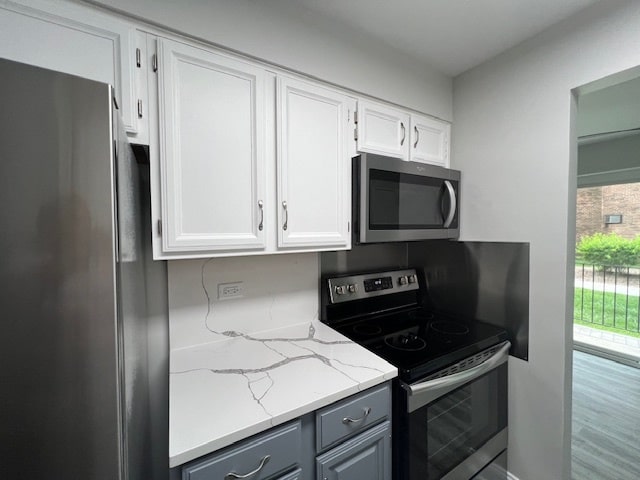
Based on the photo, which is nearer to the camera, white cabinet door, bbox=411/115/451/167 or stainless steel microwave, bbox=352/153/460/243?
stainless steel microwave, bbox=352/153/460/243

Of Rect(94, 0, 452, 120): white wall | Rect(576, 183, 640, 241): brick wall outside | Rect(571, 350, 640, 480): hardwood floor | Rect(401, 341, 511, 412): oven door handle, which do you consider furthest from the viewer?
Rect(576, 183, 640, 241): brick wall outside

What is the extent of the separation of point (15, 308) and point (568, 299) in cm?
195

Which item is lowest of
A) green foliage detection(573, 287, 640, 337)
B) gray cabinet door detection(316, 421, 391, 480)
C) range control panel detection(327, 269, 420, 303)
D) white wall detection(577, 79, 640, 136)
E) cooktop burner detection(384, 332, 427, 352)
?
green foliage detection(573, 287, 640, 337)

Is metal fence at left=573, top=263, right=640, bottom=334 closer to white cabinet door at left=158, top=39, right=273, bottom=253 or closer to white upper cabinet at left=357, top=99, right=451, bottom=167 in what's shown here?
white upper cabinet at left=357, top=99, right=451, bottom=167

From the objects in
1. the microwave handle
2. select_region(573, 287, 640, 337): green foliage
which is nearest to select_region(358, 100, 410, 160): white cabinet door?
the microwave handle

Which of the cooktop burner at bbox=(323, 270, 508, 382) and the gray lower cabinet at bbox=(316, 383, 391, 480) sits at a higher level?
the cooktop burner at bbox=(323, 270, 508, 382)

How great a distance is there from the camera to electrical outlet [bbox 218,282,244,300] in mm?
1396

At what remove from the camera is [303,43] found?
1241 mm

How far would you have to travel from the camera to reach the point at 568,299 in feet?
4.50

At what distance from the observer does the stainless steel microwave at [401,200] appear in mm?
1364

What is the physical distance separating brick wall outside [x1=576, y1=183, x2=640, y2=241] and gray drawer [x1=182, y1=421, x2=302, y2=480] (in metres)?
4.04

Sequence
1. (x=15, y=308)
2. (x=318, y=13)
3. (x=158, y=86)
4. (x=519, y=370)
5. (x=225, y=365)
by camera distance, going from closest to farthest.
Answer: (x=15, y=308)
(x=158, y=86)
(x=225, y=365)
(x=318, y=13)
(x=519, y=370)

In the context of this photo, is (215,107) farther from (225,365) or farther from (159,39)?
(225,365)

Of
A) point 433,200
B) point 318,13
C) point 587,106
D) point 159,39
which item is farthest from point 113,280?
point 587,106
